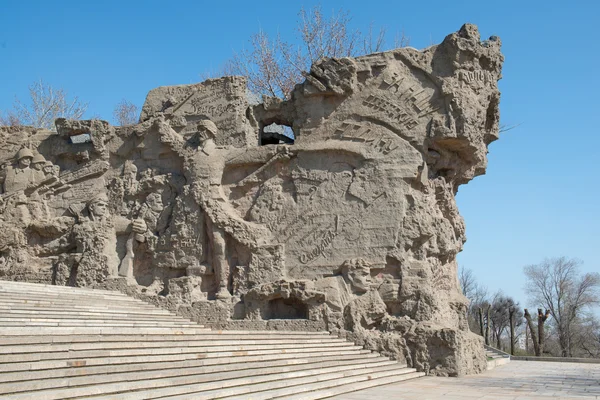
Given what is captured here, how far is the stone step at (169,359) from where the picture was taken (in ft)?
17.8

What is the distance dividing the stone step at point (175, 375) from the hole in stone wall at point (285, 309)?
7.73 ft

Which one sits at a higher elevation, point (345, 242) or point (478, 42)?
point (478, 42)

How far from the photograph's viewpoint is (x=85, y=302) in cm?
1025

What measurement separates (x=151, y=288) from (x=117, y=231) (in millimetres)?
1481

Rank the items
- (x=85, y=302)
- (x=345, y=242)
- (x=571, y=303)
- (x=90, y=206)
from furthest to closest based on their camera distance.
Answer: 1. (x=571, y=303)
2. (x=90, y=206)
3. (x=345, y=242)
4. (x=85, y=302)

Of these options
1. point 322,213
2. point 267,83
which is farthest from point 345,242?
point 267,83

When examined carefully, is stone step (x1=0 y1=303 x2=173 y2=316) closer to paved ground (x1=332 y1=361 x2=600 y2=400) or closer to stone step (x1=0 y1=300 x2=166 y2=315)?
stone step (x1=0 y1=300 x2=166 y2=315)

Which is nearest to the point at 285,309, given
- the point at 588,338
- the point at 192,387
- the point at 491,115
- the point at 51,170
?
the point at 192,387

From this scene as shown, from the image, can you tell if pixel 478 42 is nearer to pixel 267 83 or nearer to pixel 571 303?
pixel 267 83

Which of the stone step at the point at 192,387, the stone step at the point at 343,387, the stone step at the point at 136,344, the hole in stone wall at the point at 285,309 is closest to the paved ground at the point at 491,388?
the stone step at the point at 343,387

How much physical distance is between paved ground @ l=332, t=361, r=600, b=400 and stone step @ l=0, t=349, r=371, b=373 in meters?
1.19

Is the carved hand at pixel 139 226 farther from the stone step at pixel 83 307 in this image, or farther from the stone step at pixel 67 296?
the stone step at pixel 83 307

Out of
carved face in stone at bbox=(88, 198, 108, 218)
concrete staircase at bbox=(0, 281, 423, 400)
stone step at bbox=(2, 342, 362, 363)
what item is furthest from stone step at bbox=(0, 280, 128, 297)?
stone step at bbox=(2, 342, 362, 363)

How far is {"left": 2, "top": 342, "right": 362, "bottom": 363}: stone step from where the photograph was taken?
564 cm
